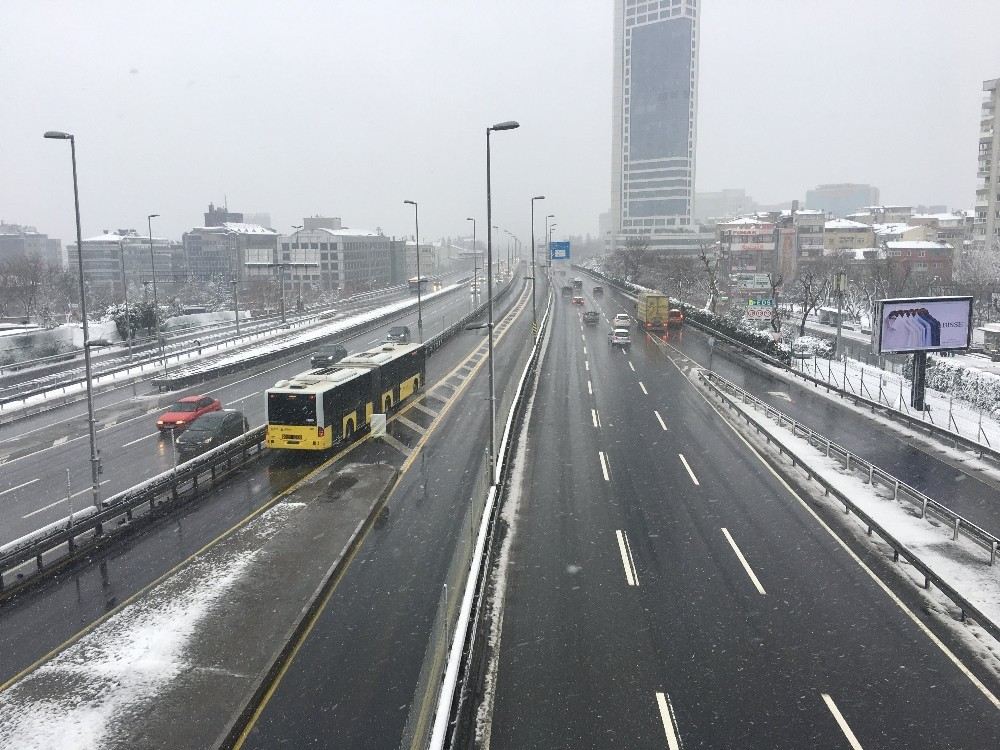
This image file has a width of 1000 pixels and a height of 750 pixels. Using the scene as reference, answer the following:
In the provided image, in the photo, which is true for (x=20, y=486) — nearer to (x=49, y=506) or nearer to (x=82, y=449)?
(x=49, y=506)

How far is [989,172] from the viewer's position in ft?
331

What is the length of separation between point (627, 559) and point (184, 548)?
1084cm

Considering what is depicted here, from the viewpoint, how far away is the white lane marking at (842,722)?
10.4 metres

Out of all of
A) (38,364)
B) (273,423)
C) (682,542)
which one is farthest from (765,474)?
(38,364)

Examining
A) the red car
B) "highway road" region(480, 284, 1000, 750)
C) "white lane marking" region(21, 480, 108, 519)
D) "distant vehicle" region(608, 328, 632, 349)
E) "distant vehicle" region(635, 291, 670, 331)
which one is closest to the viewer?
"highway road" region(480, 284, 1000, 750)

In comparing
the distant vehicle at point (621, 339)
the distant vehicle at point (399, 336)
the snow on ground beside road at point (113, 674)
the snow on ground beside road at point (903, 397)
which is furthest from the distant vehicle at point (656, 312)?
the snow on ground beside road at point (113, 674)

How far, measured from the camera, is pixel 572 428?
30188 mm

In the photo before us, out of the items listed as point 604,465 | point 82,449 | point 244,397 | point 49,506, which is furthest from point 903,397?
point 82,449

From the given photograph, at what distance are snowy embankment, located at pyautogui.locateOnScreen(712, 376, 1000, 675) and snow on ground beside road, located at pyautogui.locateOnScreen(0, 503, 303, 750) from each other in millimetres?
14367

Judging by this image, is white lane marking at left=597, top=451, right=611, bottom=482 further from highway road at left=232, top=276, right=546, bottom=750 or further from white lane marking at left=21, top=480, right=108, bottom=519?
white lane marking at left=21, top=480, right=108, bottom=519

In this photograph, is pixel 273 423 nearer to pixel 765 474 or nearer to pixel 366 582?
pixel 366 582

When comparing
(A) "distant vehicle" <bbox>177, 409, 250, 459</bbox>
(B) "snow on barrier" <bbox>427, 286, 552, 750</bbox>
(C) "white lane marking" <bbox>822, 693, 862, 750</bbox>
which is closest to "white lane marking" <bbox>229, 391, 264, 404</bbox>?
(A) "distant vehicle" <bbox>177, 409, 250, 459</bbox>

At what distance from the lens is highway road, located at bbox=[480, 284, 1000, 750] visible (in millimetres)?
10906

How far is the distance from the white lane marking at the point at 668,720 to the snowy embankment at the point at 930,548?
5894 mm
